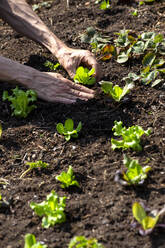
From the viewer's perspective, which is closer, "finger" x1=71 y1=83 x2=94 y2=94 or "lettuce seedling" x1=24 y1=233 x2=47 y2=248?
"lettuce seedling" x1=24 y1=233 x2=47 y2=248

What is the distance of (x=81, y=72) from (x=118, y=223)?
4.76 ft

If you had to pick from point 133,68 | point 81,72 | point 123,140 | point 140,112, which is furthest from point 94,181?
point 133,68

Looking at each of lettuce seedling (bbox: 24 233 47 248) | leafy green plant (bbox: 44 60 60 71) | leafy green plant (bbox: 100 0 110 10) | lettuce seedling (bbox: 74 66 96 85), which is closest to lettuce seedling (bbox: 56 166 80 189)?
lettuce seedling (bbox: 24 233 47 248)

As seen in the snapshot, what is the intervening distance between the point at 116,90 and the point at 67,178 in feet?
3.18

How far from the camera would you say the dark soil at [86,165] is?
225 centimetres

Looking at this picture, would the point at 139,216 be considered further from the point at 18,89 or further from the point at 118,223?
the point at 18,89

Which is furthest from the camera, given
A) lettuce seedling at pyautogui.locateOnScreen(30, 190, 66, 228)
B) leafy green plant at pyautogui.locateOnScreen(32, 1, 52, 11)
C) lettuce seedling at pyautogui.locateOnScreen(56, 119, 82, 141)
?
leafy green plant at pyautogui.locateOnScreen(32, 1, 52, 11)

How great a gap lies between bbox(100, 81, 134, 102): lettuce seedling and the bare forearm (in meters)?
0.83

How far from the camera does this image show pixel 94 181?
255cm

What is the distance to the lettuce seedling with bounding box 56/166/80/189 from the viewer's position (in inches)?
97.7

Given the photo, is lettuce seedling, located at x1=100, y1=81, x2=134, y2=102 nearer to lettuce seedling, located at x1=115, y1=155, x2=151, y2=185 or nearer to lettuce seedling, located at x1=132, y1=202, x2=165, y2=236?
lettuce seedling, located at x1=115, y1=155, x2=151, y2=185

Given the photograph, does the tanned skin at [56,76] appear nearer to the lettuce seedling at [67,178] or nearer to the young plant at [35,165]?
the young plant at [35,165]

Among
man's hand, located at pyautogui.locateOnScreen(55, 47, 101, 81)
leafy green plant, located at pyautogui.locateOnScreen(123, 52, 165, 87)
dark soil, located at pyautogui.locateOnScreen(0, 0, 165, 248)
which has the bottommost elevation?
dark soil, located at pyautogui.locateOnScreen(0, 0, 165, 248)

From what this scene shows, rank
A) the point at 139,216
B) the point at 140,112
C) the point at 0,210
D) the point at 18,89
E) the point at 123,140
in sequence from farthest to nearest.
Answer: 1. the point at 18,89
2. the point at 140,112
3. the point at 123,140
4. the point at 0,210
5. the point at 139,216
